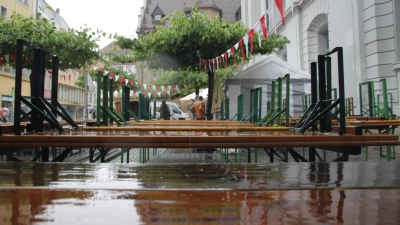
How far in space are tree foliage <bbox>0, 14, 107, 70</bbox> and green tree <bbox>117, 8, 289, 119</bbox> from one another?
106 centimetres

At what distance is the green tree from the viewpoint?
10195 millimetres

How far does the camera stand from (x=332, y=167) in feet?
5.61

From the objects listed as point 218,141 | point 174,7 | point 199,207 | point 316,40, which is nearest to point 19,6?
point 316,40

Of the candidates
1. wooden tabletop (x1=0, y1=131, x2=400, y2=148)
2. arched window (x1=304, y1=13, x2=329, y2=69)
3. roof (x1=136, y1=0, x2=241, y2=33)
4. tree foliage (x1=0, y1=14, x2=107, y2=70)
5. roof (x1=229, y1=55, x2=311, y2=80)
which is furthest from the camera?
roof (x1=136, y1=0, x2=241, y2=33)

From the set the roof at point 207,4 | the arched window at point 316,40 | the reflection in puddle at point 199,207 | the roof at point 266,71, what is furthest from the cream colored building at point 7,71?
the roof at point 207,4

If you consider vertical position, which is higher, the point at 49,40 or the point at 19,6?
the point at 19,6

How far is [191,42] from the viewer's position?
33.8 ft

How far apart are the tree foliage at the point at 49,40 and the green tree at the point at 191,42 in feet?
3.47

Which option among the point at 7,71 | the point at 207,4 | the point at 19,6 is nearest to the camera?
the point at 7,71

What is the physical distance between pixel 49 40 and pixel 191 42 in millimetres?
4274

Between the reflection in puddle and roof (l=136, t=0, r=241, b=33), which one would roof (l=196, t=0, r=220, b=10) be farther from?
the reflection in puddle

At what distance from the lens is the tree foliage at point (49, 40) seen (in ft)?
32.5

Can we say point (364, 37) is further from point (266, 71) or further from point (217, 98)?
point (217, 98)

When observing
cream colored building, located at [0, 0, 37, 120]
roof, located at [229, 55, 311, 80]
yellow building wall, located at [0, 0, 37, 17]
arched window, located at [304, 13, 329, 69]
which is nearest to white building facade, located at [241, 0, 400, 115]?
arched window, located at [304, 13, 329, 69]
